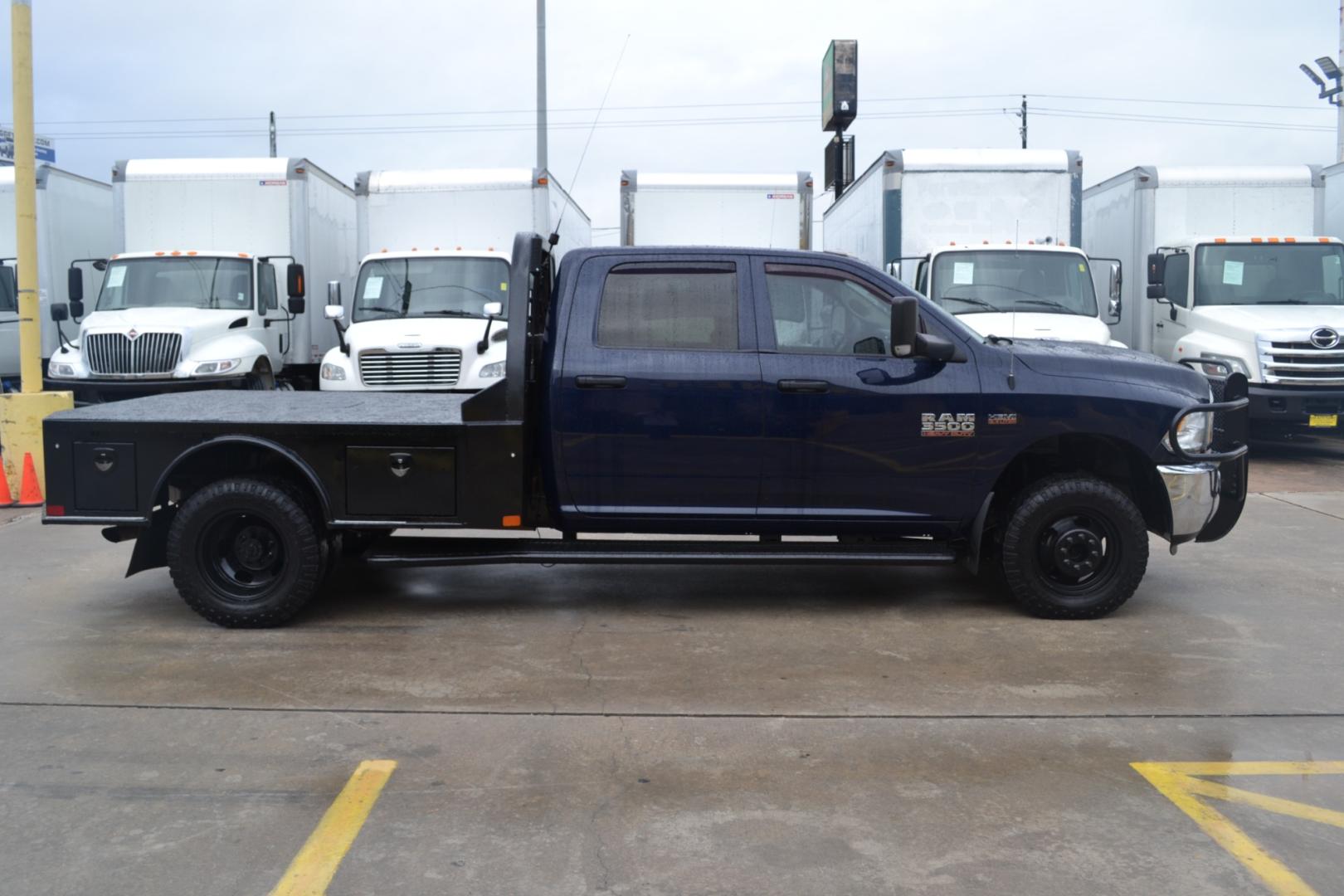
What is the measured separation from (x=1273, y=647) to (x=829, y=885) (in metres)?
3.66

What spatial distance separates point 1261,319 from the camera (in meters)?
14.3

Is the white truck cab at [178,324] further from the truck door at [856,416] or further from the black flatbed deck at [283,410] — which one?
the truck door at [856,416]

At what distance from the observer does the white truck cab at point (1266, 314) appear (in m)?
13.9

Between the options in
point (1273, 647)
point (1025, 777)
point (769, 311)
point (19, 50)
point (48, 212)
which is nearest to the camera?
point (1025, 777)

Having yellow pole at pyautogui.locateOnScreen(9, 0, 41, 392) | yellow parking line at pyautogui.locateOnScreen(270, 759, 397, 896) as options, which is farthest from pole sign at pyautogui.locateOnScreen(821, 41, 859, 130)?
yellow parking line at pyautogui.locateOnScreen(270, 759, 397, 896)

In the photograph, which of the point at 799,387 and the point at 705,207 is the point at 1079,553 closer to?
the point at 799,387

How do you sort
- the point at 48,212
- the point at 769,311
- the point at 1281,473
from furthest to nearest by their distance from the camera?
the point at 48,212
the point at 1281,473
the point at 769,311

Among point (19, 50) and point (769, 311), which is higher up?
point (19, 50)

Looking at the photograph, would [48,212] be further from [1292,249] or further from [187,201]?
[1292,249]

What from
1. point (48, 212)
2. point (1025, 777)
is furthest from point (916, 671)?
point (48, 212)

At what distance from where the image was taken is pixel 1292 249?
48.9ft

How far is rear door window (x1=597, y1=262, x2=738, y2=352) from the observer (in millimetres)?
6734

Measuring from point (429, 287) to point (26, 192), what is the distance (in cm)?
436

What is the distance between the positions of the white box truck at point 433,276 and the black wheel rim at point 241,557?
17.0ft
